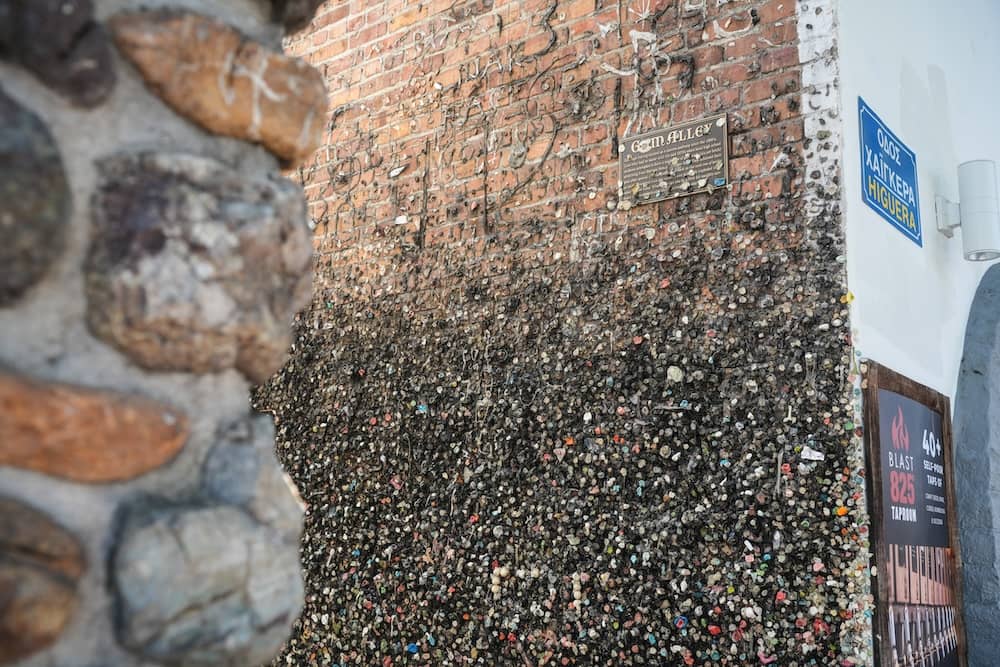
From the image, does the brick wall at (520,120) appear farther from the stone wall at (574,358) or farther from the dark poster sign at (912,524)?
the dark poster sign at (912,524)

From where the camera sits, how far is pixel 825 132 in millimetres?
Result: 2537

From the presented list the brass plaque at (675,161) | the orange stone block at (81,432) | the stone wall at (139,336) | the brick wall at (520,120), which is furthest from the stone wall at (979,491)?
the orange stone block at (81,432)

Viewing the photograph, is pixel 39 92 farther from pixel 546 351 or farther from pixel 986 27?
pixel 986 27

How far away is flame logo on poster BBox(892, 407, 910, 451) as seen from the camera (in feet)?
8.36

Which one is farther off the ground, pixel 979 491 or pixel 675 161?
pixel 675 161

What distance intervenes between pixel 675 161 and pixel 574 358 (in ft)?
2.36

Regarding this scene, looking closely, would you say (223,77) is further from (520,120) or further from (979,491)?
(979,491)

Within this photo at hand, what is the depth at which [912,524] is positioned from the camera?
257cm

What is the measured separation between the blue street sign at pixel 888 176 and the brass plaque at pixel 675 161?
0.42 m

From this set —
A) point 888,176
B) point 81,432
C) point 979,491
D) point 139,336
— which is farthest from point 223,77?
point 979,491

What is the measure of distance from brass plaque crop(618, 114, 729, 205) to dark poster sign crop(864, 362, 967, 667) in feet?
2.54

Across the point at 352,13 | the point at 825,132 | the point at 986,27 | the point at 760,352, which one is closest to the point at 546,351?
the point at 760,352

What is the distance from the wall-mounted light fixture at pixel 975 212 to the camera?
319 centimetres

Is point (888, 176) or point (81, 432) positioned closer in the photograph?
point (81, 432)
